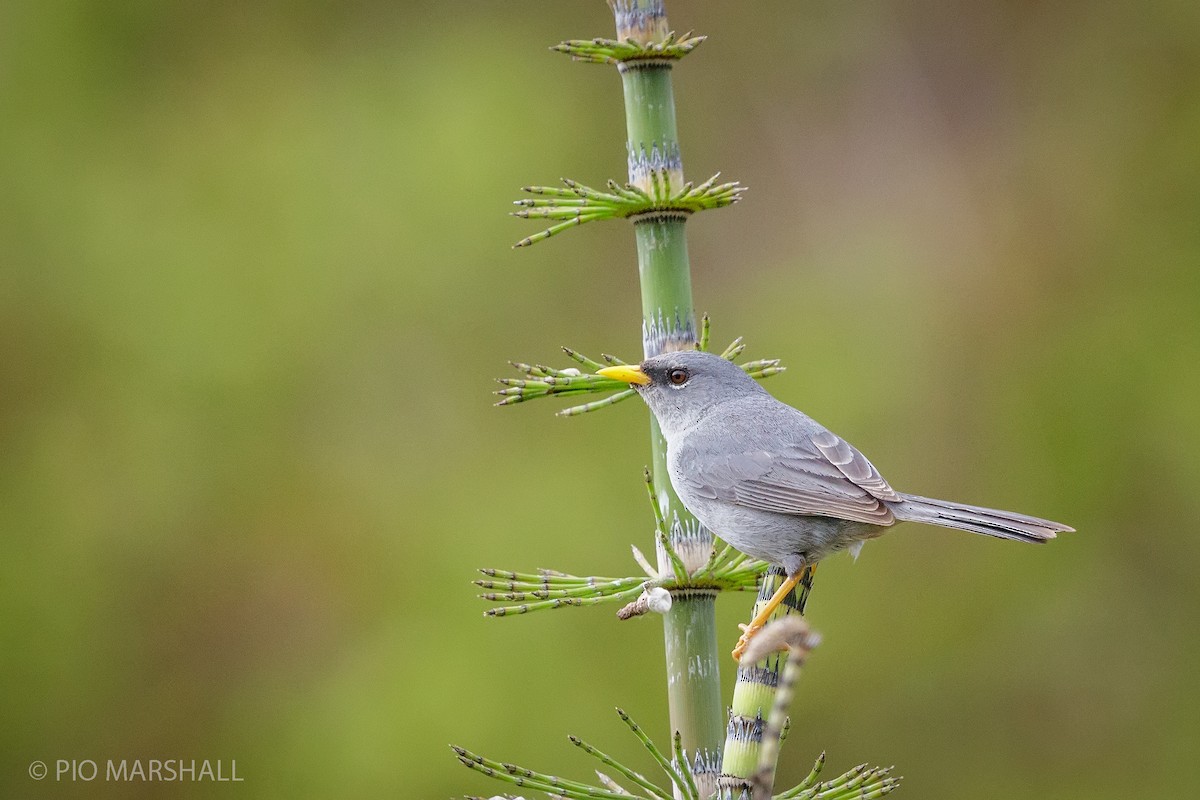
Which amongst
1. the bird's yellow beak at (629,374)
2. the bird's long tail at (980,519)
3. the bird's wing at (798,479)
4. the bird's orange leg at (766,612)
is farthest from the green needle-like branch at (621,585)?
the bird's long tail at (980,519)

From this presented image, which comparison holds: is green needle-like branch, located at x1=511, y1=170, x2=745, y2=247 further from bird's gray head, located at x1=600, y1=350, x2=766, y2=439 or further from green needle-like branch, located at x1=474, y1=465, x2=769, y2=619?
green needle-like branch, located at x1=474, y1=465, x2=769, y2=619

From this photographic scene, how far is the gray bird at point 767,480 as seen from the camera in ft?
11.4

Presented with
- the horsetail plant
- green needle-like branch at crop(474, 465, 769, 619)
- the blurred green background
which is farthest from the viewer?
the blurred green background

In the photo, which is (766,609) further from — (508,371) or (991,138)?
(991,138)

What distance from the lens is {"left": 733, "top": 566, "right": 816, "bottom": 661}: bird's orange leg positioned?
3.31 meters

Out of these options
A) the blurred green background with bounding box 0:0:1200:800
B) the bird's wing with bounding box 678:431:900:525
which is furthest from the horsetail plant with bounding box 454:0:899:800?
the blurred green background with bounding box 0:0:1200:800

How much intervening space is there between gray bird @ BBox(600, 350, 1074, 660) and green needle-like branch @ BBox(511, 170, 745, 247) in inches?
17.4

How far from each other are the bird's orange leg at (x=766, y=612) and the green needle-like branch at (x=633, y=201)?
3.57 ft

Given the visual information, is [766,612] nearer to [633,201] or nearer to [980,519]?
[980,519]

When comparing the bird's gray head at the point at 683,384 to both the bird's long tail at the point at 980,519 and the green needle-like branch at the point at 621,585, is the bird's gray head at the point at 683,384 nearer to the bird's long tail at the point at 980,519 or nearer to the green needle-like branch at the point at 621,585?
the green needle-like branch at the point at 621,585

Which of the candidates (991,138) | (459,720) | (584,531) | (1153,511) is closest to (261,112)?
(584,531)

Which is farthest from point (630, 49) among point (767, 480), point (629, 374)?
point (767, 480)

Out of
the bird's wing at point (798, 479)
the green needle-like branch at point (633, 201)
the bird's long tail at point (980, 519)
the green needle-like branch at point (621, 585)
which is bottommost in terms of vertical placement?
the green needle-like branch at point (621, 585)

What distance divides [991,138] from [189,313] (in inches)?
199
